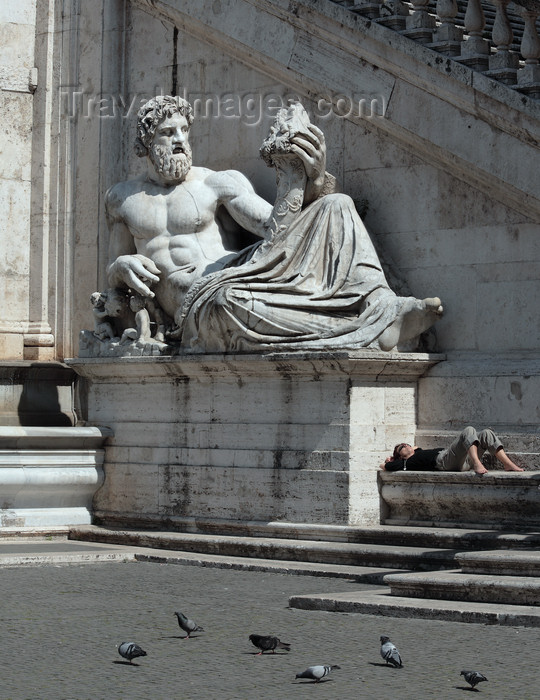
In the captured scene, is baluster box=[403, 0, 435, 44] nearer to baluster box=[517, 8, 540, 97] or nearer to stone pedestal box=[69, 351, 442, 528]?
baluster box=[517, 8, 540, 97]

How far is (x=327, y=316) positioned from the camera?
11.3 meters

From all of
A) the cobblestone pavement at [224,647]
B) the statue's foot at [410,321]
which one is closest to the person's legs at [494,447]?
the statue's foot at [410,321]

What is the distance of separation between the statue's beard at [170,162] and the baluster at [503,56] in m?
2.65

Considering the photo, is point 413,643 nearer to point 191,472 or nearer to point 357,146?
point 191,472

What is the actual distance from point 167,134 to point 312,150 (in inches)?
57.6

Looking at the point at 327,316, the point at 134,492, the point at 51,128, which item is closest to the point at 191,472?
the point at 134,492

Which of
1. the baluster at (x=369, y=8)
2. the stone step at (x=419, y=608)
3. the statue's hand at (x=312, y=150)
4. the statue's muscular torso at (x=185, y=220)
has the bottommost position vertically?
the stone step at (x=419, y=608)

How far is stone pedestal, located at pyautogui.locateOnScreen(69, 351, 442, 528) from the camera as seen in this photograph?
11.0 metres

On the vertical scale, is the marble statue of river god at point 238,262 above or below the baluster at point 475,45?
below

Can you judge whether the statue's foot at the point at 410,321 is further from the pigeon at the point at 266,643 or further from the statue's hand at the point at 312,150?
the pigeon at the point at 266,643

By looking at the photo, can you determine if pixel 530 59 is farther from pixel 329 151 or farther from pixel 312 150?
pixel 329 151

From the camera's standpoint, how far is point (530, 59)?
1095 centimetres

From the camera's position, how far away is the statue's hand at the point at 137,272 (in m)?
12.4

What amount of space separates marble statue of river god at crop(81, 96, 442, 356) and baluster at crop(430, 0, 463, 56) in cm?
108
